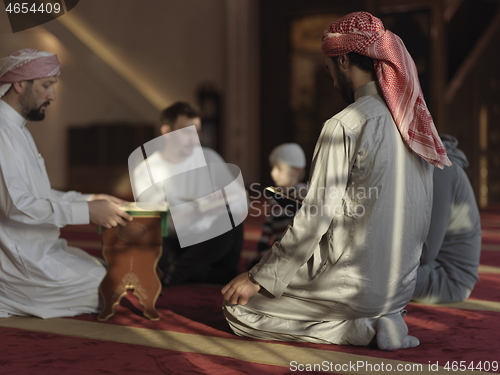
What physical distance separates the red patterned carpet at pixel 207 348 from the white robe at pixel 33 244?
10cm

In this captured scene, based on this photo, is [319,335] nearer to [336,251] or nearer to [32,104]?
[336,251]

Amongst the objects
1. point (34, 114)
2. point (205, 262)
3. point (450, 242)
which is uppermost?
point (34, 114)

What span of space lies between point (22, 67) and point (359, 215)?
1639 millimetres

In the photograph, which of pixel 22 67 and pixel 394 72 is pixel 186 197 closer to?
pixel 22 67

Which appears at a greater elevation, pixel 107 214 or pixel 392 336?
pixel 107 214

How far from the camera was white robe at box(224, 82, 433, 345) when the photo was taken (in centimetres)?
198

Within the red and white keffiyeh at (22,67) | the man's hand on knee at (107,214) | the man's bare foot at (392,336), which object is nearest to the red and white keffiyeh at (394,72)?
the man's bare foot at (392,336)

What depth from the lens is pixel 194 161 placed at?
139 inches

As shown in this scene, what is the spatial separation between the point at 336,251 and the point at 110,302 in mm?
1036

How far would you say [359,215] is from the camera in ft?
6.61

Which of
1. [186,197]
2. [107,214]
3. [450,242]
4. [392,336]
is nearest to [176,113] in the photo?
[186,197]

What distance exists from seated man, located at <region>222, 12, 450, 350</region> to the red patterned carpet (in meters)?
0.11

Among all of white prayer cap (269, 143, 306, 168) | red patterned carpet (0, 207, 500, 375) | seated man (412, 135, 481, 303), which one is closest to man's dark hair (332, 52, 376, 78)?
seated man (412, 135, 481, 303)

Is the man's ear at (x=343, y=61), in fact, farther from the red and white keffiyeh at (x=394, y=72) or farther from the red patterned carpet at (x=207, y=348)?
the red patterned carpet at (x=207, y=348)
